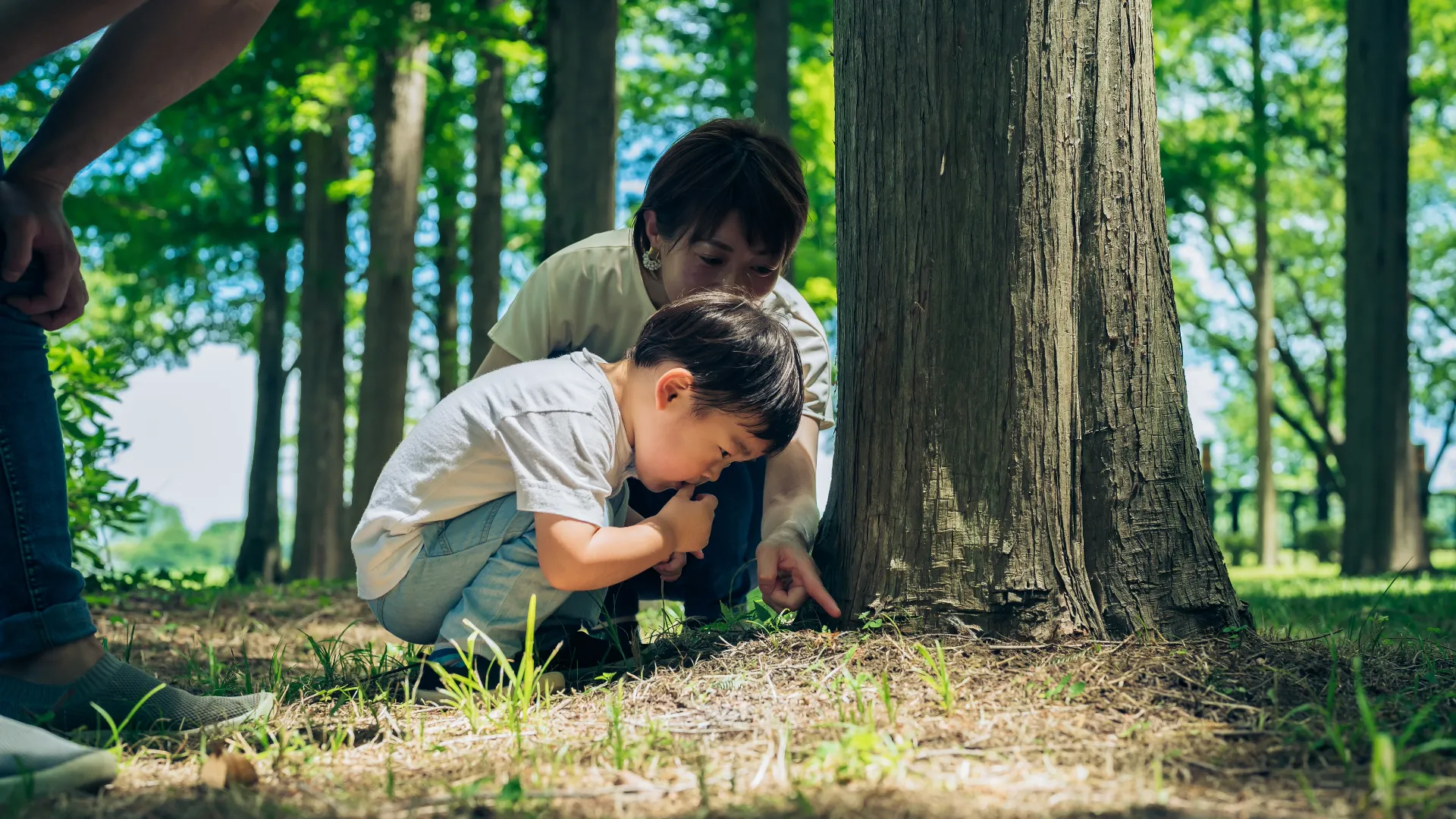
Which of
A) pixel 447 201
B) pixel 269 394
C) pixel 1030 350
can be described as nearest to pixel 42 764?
pixel 1030 350

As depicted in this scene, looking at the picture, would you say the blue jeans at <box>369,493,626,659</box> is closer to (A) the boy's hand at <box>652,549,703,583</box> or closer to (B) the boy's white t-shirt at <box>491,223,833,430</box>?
(A) the boy's hand at <box>652,549,703,583</box>

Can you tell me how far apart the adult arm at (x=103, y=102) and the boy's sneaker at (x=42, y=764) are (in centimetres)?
76

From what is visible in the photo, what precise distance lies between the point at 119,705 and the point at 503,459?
871 mm

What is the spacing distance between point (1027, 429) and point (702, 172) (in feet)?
4.02

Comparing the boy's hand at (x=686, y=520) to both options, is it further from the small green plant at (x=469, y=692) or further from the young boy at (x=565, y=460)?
the small green plant at (x=469, y=692)

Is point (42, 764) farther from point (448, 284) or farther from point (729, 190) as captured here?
point (448, 284)

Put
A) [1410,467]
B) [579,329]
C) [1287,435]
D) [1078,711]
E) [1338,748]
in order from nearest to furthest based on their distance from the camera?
[1338,748], [1078,711], [579,329], [1410,467], [1287,435]

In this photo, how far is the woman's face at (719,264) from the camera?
9.87 ft

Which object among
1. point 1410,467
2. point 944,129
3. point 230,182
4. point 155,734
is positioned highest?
point 230,182

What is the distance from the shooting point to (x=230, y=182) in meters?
13.7

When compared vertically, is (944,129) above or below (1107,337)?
above

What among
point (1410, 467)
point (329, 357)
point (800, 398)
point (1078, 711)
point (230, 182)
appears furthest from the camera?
point (230, 182)

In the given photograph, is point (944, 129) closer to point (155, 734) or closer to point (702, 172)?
point (702, 172)

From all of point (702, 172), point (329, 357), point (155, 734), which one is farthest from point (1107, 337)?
point (329, 357)
